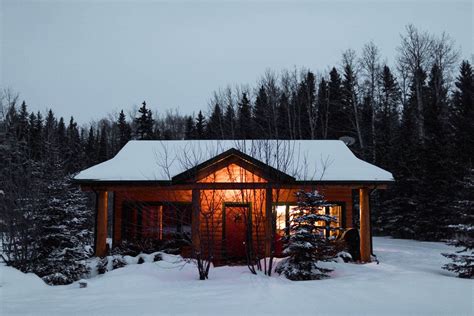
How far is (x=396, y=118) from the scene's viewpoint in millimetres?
33750

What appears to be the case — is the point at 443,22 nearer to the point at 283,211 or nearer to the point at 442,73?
the point at 442,73

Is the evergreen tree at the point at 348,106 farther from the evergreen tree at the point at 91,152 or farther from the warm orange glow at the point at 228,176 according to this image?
the evergreen tree at the point at 91,152

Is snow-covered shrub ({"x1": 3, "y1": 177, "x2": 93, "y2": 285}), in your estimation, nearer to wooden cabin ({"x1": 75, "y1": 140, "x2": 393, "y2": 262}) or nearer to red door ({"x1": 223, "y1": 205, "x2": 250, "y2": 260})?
wooden cabin ({"x1": 75, "y1": 140, "x2": 393, "y2": 262})

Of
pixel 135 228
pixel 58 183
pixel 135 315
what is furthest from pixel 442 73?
pixel 135 315

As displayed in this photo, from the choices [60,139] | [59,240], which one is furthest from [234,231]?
[60,139]

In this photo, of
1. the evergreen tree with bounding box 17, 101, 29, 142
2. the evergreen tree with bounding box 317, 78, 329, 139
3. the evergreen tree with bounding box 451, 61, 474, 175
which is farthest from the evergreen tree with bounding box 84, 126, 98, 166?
the evergreen tree with bounding box 451, 61, 474, 175

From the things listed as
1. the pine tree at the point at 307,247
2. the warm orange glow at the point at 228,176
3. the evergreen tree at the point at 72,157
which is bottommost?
the pine tree at the point at 307,247

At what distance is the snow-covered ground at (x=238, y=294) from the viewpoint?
6422 millimetres

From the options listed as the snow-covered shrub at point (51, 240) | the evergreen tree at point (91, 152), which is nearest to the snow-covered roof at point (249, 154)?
the snow-covered shrub at point (51, 240)

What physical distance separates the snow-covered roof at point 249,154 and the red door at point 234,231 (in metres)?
2.06

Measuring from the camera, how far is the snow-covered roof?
40.4 ft

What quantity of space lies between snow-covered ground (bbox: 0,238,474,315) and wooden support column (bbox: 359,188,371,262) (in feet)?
6.93

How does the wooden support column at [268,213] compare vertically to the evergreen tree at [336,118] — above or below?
below

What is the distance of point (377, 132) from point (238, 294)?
24564mm
